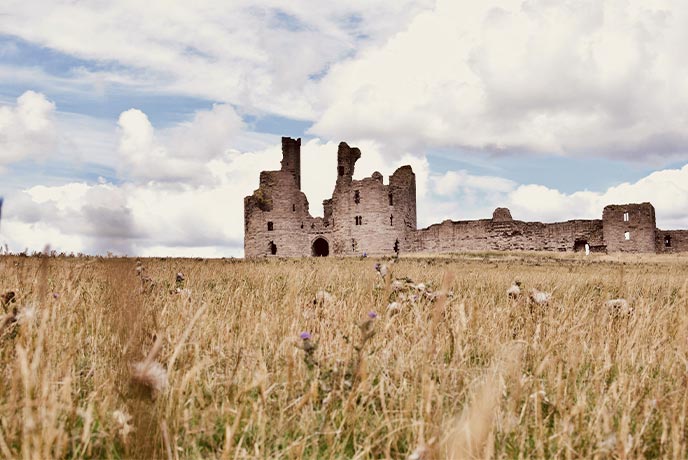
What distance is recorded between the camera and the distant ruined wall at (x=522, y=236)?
Answer: 42.8m

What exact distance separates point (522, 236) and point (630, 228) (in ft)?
26.9

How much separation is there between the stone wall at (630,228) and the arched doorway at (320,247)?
79.2 ft

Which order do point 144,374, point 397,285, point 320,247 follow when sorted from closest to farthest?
point 144,374 → point 397,285 → point 320,247

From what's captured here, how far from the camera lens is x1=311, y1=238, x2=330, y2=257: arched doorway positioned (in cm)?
5083

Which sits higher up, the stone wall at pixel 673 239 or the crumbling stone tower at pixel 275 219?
the crumbling stone tower at pixel 275 219

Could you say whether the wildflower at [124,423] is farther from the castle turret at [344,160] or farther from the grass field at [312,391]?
the castle turret at [344,160]

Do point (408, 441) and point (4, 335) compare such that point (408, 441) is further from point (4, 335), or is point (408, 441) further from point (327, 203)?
point (327, 203)

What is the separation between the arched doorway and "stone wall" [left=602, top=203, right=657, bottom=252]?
24.1 meters

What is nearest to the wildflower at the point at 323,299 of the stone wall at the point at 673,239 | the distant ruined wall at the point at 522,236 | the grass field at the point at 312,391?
the grass field at the point at 312,391

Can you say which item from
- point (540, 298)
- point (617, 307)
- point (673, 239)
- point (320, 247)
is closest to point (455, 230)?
point (320, 247)

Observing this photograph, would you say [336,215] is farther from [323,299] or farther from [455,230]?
[323,299]

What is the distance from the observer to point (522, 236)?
141 ft

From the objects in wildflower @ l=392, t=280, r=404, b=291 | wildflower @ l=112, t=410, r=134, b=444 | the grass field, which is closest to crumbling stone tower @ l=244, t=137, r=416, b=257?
wildflower @ l=392, t=280, r=404, b=291

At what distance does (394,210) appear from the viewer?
142ft
